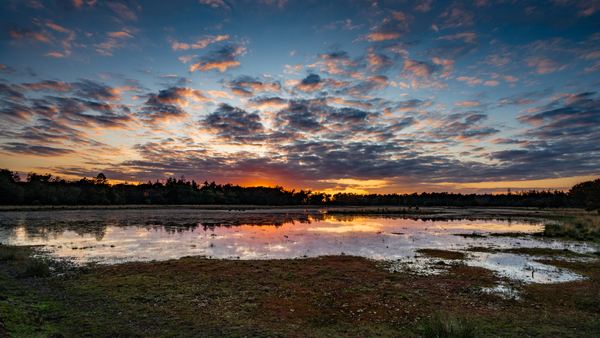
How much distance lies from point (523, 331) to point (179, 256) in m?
18.7

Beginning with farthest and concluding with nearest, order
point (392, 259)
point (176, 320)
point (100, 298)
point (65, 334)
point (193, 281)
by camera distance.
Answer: point (392, 259)
point (193, 281)
point (100, 298)
point (176, 320)
point (65, 334)

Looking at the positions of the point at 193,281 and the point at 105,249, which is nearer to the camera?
the point at 193,281

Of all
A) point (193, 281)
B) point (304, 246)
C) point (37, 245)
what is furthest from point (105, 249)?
point (304, 246)

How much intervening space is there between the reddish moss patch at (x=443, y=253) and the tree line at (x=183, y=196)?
82.6 m

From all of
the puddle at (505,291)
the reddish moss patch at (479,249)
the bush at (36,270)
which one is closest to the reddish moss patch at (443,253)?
the reddish moss patch at (479,249)

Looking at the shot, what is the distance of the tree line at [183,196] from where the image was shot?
91.0m

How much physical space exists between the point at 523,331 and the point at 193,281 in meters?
12.8

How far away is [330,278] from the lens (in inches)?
554

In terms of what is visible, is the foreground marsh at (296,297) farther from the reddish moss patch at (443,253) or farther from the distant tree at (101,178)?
the distant tree at (101,178)

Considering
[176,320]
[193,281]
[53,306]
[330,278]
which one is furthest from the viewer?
[330,278]

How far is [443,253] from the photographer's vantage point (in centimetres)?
2141

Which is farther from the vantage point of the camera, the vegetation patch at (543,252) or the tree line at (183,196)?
the tree line at (183,196)

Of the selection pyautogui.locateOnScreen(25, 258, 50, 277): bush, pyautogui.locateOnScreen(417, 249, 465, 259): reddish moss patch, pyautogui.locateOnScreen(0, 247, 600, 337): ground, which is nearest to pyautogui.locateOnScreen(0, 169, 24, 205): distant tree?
pyautogui.locateOnScreen(0, 247, 600, 337): ground

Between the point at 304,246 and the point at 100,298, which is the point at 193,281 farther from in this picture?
the point at 304,246
